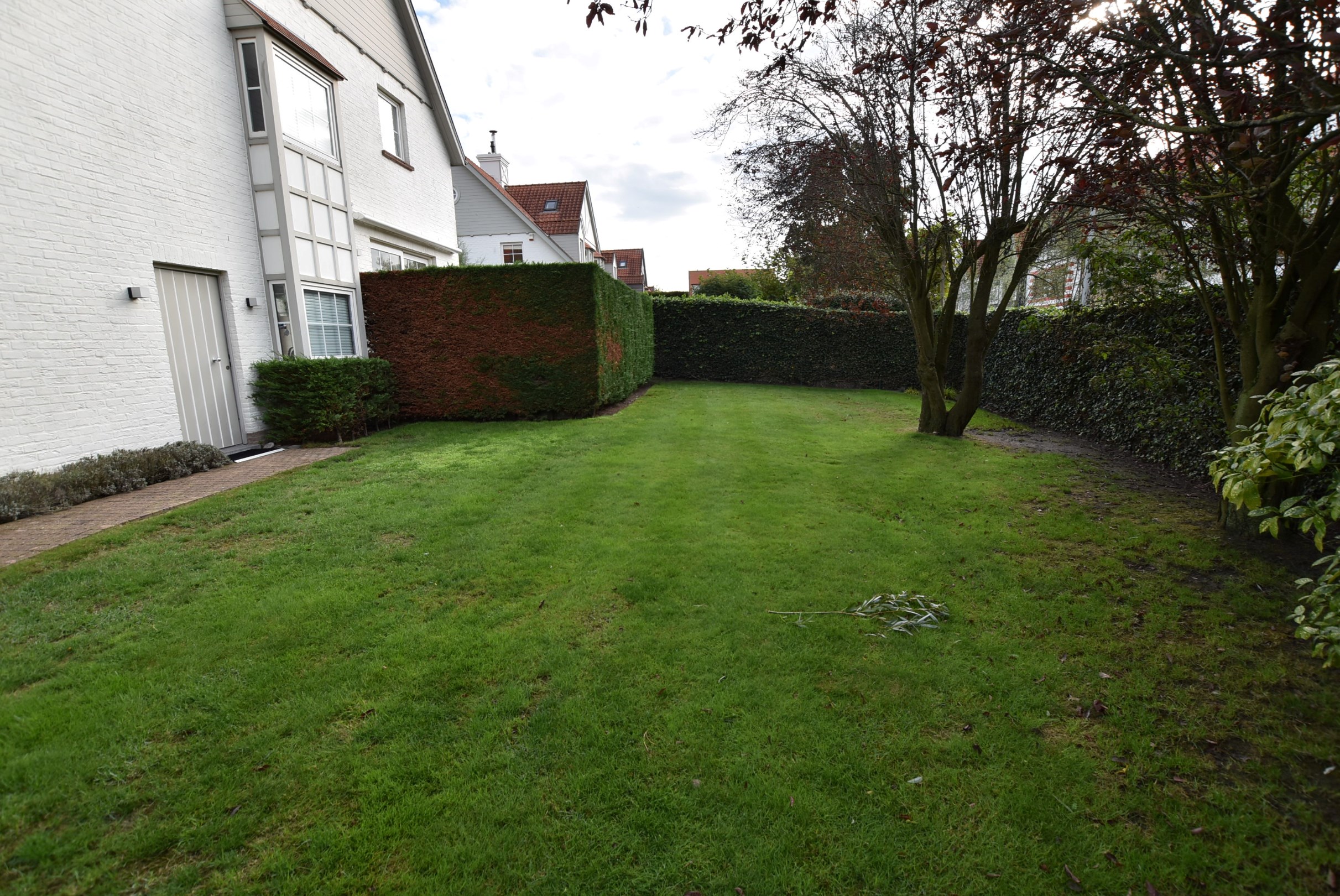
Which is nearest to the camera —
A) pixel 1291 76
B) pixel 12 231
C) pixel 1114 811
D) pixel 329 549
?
pixel 1114 811

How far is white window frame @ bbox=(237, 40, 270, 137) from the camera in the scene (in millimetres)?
8555

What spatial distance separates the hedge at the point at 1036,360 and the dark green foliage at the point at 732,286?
36.7 feet

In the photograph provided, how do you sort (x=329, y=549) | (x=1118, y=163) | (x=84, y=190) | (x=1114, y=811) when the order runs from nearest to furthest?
1. (x=1114, y=811)
2. (x=329, y=549)
3. (x=1118, y=163)
4. (x=84, y=190)

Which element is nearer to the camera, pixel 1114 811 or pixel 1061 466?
pixel 1114 811

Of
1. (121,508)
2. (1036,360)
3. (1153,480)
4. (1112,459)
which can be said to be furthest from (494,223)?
(1153,480)

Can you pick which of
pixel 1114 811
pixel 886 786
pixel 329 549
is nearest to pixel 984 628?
pixel 1114 811

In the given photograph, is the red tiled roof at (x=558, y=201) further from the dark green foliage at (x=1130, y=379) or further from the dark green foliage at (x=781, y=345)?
the dark green foliage at (x=1130, y=379)

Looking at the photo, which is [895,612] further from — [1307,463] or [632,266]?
[632,266]

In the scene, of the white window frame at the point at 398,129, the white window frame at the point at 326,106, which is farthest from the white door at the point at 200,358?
the white window frame at the point at 398,129

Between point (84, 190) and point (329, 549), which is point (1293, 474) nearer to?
point (329, 549)

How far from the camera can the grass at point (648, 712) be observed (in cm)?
209

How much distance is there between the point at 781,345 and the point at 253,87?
13826 millimetres

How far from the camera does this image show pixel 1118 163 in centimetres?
506

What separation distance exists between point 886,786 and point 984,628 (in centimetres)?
163
